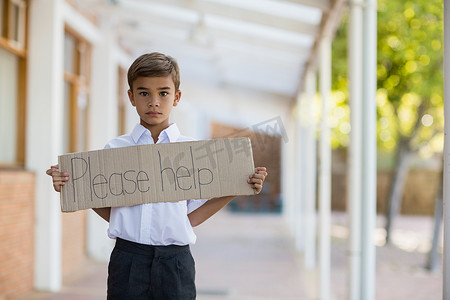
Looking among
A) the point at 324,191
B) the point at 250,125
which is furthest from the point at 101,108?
the point at 324,191

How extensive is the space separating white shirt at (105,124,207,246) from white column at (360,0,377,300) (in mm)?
1995

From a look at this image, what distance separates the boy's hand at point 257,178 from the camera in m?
1.92

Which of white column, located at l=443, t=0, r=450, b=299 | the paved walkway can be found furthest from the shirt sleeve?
the paved walkway

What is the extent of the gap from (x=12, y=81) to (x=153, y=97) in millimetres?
3989

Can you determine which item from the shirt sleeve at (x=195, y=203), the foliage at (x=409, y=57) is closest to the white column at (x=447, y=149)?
the shirt sleeve at (x=195, y=203)

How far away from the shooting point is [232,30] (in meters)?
7.43

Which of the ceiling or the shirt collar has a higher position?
the ceiling

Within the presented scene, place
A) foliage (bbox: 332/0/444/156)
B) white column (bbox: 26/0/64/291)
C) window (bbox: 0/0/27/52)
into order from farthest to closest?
foliage (bbox: 332/0/444/156) < white column (bbox: 26/0/64/291) < window (bbox: 0/0/27/52)

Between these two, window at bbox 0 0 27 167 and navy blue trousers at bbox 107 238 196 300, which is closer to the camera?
navy blue trousers at bbox 107 238 196 300

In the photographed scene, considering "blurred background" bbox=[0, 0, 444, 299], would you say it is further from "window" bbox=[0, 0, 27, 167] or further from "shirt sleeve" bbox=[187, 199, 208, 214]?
"shirt sleeve" bbox=[187, 199, 208, 214]

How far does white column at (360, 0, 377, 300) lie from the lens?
374 centimetres

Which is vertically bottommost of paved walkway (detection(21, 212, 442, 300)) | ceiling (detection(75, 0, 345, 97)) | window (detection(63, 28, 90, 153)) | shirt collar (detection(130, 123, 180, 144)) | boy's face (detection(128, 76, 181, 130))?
paved walkway (detection(21, 212, 442, 300))

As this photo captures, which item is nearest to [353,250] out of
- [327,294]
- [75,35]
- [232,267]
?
[327,294]

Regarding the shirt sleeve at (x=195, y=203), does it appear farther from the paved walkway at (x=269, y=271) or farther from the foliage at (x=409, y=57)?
the foliage at (x=409, y=57)
